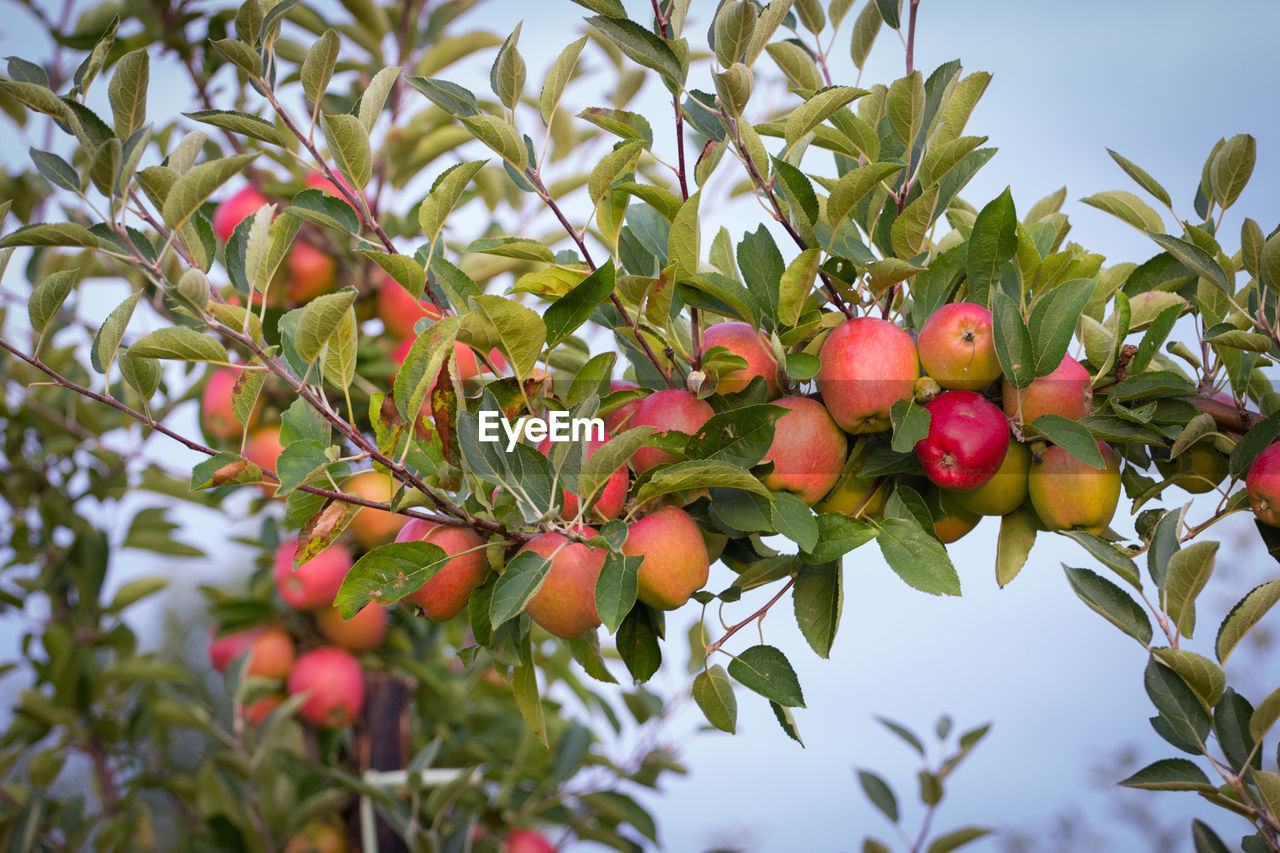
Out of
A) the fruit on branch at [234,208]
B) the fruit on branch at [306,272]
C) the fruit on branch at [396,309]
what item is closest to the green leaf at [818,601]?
the fruit on branch at [396,309]

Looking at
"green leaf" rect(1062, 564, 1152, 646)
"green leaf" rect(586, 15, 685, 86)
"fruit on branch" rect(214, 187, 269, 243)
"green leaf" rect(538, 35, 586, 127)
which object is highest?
"fruit on branch" rect(214, 187, 269, 243)

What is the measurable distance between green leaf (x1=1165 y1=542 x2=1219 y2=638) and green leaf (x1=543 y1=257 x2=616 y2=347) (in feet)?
1.23

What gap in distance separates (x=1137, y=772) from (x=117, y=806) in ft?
4.88

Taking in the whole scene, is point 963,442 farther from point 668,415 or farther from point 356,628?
point 356,628

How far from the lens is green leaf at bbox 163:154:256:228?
1.67 ft

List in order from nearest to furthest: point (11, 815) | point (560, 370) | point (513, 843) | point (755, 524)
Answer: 1. point (755, 524)
2. point (560, 370)
3. point (513, 843)
4. point (11, 815)

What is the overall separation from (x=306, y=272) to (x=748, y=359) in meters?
0.90

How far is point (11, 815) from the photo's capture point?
4.68 ft

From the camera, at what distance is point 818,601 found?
58 centimetres

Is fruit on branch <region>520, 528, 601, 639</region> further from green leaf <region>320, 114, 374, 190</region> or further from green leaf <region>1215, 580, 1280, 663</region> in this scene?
green leaf <region>1215, 580, 1280, 663</region>

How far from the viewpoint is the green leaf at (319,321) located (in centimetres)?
51

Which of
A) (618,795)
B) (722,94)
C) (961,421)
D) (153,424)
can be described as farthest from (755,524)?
(618,795)

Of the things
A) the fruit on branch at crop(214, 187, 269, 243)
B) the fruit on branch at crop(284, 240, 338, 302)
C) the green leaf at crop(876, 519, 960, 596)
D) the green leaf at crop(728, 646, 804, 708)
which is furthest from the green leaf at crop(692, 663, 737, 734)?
the fruit on branch at crop(214, 187, 269, 243)

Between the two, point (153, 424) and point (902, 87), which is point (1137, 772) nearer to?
point (902, 87)
